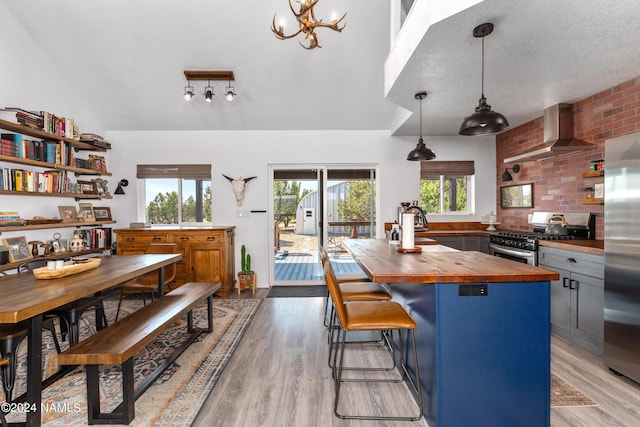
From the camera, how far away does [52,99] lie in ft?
12.9

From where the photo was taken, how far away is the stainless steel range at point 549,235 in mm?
3260

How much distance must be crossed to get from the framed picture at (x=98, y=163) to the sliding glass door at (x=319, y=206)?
100 inches

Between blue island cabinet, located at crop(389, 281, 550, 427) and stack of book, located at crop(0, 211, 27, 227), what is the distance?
4168 mm

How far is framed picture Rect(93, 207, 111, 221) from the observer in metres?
4.54

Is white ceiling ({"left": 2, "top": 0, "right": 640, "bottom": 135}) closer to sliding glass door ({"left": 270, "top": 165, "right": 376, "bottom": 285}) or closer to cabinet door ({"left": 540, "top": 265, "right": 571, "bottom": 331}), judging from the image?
sliding glass door ({"left": 270, "top": 165, "right": 376, "bottom": 285})

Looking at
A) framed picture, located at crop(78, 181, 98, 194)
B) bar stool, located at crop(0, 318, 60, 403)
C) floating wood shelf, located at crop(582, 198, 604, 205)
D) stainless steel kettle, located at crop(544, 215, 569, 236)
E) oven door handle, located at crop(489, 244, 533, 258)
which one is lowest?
bar stool, located at crop(0, 318, 60, 403)

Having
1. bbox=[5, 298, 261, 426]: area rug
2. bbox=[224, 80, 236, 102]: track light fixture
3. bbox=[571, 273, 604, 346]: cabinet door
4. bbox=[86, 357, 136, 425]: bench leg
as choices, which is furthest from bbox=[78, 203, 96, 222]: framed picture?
bbox=[571, 273, 604, 346]: cabinet door

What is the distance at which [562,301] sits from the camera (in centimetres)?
294

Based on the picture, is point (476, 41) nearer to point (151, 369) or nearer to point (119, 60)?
point (151, 369)

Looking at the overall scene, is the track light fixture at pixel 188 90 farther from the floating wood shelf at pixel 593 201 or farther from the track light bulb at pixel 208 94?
the floating wood shelf at pixel 593 201

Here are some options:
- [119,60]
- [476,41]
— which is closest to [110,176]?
[119,60]

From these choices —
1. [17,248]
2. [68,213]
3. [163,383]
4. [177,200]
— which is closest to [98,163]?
[68,213]

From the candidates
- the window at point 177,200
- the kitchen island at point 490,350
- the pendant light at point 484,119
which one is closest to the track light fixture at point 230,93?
the window at point 177,200

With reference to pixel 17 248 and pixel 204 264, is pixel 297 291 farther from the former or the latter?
pixel 17 248
